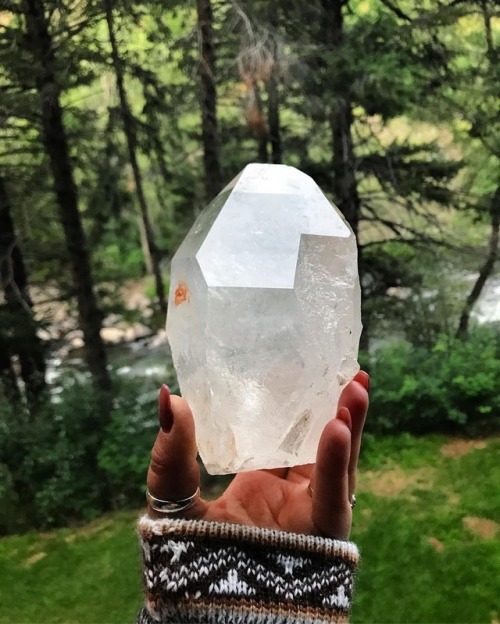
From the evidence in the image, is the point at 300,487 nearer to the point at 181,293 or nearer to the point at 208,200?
the point at 181,293

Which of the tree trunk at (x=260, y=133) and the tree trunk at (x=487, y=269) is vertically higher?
the tree trunk at (x=260, y=133)

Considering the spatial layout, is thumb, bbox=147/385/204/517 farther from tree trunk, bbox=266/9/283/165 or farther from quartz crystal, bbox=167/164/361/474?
tree trunk, bbox=266/9/283/165

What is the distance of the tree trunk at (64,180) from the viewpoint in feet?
15.0

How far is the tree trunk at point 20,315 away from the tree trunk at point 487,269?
4266mm

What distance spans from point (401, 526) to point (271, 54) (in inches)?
135

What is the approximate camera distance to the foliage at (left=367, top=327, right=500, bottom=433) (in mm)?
5242

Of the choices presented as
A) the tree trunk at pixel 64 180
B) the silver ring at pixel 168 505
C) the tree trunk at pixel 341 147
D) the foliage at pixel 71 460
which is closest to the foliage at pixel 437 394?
the tree trunk at pixel 341 147

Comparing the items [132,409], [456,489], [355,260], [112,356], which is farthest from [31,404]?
[355,260]

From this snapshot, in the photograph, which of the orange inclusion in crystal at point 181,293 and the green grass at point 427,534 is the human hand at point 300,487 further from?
the green grass at point 427,534

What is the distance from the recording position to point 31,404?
17.0ft

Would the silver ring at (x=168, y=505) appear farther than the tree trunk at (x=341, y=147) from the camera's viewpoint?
No

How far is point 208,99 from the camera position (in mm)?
4477

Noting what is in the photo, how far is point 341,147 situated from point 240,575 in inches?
191

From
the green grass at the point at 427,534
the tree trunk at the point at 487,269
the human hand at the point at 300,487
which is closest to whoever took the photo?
the human hand at the point at 300,487
